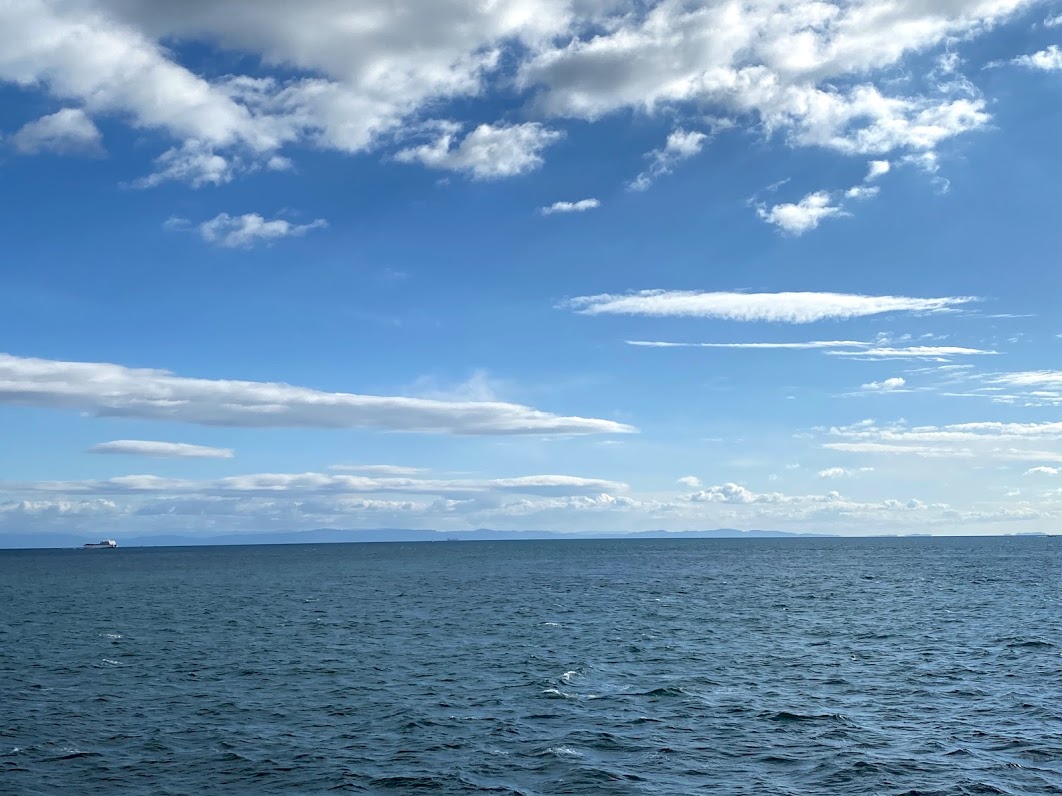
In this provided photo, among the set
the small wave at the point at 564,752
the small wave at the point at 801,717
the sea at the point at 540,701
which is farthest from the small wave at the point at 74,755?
the small wave at the point at 801,717

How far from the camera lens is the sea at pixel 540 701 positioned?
35.3 m

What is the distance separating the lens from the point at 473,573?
19225cm

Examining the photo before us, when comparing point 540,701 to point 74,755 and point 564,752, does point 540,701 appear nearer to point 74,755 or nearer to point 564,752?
point 564,752

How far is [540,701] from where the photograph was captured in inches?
1921

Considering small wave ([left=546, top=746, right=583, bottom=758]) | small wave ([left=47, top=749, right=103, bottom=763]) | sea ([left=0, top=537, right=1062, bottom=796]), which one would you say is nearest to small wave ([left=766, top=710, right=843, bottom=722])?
sea ([left=0, top=537, right=1062, bottom=796])

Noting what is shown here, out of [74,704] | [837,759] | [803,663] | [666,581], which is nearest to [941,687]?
[803,663]

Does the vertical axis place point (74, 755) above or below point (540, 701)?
above

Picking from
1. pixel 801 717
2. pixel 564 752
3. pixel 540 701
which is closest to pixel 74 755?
pixel 564 752

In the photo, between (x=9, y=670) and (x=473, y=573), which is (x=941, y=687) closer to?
(x=9, y=670)

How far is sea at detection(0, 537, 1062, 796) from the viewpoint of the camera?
35.3 metres

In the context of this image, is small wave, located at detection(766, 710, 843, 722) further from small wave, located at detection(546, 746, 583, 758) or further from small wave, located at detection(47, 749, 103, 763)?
small wave, located at detection(47, 749, 103, 763)

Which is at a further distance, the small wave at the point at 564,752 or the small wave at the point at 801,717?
the small wave at the point at 801,717

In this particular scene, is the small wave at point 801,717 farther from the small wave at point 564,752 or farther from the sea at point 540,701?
the small wave at point 564,752

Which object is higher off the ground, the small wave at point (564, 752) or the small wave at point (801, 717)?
the small wave at point (564, 752)
